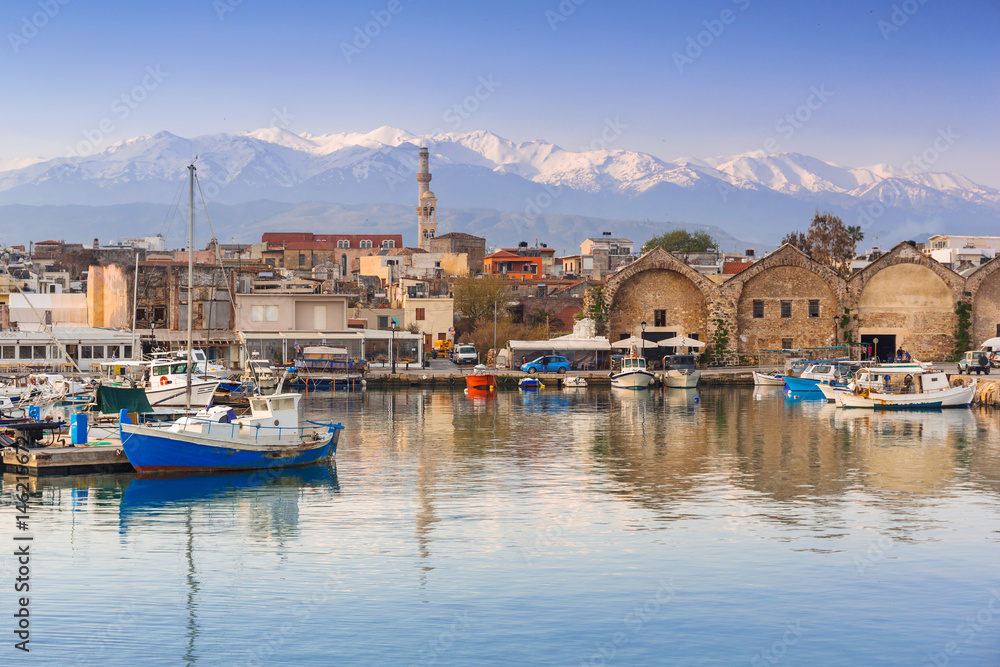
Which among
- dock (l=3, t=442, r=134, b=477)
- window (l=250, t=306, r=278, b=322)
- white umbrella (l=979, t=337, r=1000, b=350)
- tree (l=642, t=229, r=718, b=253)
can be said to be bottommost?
dock (l=3, t=442, r=134, b=477)

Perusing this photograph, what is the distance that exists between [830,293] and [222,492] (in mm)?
52146

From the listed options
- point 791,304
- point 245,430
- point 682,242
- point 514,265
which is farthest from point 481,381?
point 682,242

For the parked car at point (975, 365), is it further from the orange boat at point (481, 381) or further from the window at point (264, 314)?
the window at point (264, 314)

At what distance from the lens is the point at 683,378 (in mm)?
60719

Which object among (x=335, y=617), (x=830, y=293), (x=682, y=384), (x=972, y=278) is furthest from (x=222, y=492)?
(x=972, y=278)

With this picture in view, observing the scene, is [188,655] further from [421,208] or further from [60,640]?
[421,208]

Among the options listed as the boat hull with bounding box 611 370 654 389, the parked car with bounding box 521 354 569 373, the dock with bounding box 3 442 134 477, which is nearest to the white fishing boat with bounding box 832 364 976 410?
the boat hull with bounding box 611 370 654 389

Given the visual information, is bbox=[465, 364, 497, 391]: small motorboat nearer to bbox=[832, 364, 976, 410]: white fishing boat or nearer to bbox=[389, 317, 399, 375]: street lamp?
bbox=[389, 317, 399, 375]: street lamp

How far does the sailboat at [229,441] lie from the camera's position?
27109 millimetres

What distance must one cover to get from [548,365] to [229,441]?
3777 centimetres

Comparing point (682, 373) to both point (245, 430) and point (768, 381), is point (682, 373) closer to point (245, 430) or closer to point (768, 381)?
point (768, 381)

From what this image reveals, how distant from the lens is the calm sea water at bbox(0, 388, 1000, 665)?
49.3 feet

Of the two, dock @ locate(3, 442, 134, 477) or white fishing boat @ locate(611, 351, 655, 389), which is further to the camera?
white fishing boat @ locate(611, 351, 655, 389)

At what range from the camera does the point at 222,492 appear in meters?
26.3
